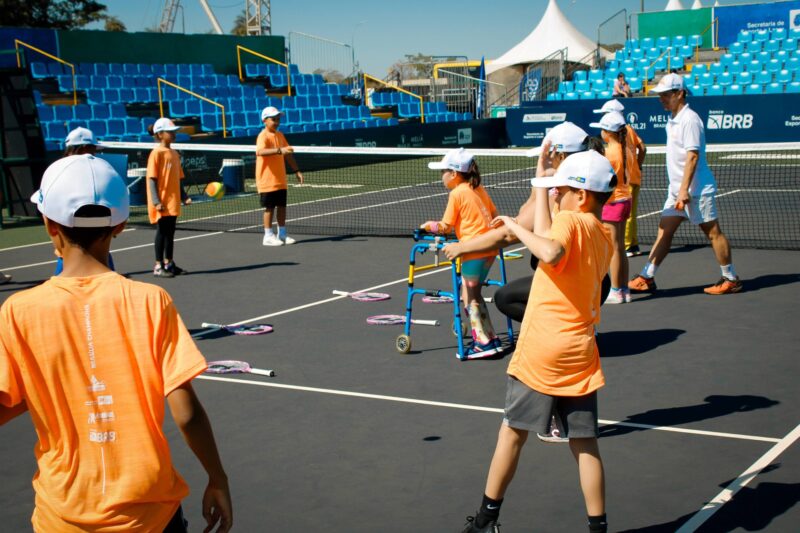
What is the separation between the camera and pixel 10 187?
64.4 ft

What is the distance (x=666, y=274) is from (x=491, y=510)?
7.93 meters

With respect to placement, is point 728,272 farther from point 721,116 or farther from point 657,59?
point 657,59

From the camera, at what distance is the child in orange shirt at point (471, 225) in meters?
8.39

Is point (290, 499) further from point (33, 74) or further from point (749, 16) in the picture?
point (749, 16)

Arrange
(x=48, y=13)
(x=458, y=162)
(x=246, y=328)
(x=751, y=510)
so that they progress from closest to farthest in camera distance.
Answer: (x=751, y=510)
(x=458, y=162)
(x=246, y=328)
(x=48, y=13)

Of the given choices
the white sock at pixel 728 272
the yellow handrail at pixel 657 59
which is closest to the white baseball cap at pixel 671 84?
the white sock at pixel 728 272

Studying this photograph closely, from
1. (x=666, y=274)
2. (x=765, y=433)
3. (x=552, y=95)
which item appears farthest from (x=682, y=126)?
(x=552, y=95)

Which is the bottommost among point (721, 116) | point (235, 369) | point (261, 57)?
point (235, 369)

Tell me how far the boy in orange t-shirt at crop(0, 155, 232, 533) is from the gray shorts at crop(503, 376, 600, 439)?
214cm

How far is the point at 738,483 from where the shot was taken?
5625 millimetres

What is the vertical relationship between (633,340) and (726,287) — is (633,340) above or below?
below

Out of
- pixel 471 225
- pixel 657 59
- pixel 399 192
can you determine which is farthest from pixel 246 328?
pixel 657 59

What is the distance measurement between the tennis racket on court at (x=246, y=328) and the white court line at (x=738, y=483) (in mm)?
5151

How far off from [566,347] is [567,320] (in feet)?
0.44
